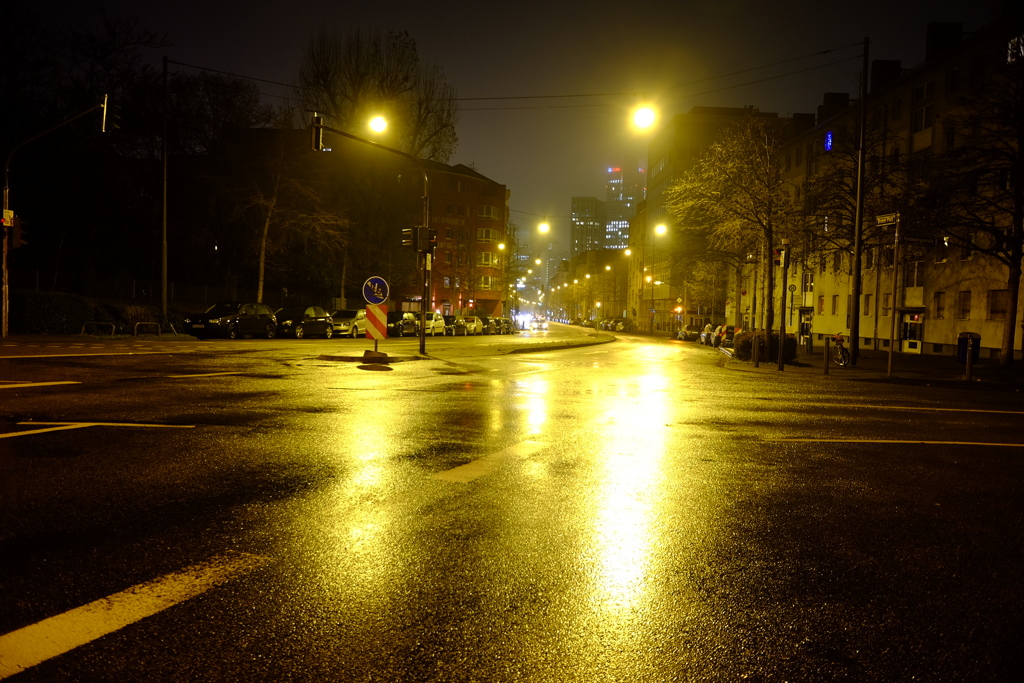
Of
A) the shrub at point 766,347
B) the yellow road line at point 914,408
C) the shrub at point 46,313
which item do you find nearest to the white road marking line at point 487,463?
the yellow road line at point 914,408

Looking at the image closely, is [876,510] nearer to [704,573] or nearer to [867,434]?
[704,573]

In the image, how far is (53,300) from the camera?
24547 mm

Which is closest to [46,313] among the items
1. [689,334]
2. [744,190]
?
[744,190]

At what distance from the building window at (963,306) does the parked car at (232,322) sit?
35108 millimetres

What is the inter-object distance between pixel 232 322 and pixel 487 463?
26.3 metres

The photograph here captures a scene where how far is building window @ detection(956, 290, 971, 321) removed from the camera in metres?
34.3

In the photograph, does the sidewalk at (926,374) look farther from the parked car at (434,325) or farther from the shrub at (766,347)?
the parked car at (434,325)

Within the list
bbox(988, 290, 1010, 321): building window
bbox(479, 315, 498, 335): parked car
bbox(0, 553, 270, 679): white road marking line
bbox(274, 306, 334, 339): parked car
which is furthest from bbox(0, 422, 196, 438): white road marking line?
bbox(479, 315, 498, 335): parked car

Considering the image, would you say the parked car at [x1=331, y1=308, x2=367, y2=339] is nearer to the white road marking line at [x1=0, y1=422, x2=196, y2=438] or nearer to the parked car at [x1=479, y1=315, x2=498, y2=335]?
the parked car at [x1=479, y1=315, x2=498, y2=335]

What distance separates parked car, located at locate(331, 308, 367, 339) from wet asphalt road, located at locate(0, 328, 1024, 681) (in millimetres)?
27928

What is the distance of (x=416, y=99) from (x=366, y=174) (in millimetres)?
5947

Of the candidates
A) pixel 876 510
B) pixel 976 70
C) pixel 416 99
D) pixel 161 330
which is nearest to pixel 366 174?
pixel 416 99

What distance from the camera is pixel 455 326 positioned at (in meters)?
51.3

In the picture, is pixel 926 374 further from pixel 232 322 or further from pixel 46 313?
pixel 46 313
